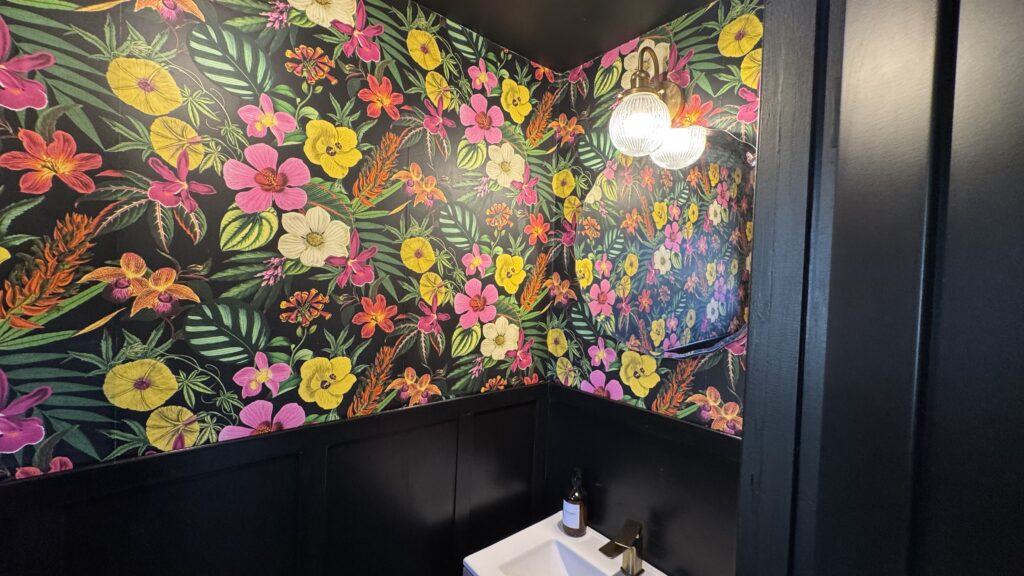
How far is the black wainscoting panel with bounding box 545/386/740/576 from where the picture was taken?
123 cm

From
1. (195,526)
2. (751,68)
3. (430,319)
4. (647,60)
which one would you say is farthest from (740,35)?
(195,526)

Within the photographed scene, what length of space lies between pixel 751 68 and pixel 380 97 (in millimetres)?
1091

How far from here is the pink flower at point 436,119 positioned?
1.40 meters

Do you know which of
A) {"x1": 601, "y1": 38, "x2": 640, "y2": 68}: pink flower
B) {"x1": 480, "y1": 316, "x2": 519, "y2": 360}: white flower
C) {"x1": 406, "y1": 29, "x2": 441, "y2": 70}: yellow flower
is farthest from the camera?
{"x1": 480, "y1": 316, "x2": 519, "y2": 360}: white flower

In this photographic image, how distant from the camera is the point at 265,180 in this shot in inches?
43.4

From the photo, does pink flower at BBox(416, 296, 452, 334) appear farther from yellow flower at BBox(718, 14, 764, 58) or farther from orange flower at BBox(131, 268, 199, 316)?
yellow flower at BBox(718, 14, 764, 58)

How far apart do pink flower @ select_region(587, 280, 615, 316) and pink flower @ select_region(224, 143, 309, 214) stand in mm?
1060

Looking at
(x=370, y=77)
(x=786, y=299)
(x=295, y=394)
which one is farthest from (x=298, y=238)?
(x=786, y=299)

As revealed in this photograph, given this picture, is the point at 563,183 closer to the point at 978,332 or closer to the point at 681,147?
the point at 681,147

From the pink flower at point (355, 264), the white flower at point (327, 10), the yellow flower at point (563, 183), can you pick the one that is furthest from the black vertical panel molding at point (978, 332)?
the yellow flower at point (563, 183)

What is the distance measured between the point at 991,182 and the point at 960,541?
0.27 m

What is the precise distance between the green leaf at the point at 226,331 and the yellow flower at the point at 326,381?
5.9 inches

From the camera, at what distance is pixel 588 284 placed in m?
1.67

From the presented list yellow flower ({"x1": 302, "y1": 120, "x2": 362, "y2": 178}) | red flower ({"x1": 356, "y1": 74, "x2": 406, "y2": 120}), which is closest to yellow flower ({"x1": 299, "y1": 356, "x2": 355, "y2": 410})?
yellow flower ({"x1": 302, "y1": 120, "x2": 362, "y2": 178})
